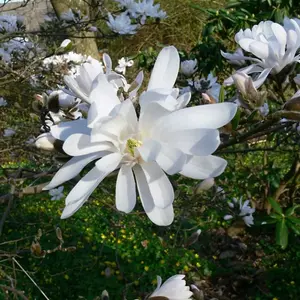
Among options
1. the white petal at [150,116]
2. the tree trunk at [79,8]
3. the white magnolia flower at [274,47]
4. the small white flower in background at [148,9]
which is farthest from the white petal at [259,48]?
the tree trunk at [79,8]

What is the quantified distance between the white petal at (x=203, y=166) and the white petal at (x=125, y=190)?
0.22 feet

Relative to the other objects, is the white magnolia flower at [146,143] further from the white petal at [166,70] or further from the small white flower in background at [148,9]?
the small white flower in background at [148,9]

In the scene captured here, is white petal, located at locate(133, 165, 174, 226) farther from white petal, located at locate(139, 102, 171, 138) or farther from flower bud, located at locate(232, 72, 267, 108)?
flower bud, located at locate(232, 72, 267, 108)

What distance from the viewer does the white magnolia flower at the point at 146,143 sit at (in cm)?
51

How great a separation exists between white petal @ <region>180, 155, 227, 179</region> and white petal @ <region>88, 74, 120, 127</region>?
105 millimetres

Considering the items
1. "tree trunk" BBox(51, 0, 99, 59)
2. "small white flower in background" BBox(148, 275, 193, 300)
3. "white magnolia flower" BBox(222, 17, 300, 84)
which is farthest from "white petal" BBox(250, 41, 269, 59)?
"tree trunk" BBox(51, 0, 99, 59)

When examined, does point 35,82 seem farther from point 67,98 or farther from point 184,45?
point 184,45

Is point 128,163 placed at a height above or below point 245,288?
above

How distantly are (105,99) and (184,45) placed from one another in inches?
319

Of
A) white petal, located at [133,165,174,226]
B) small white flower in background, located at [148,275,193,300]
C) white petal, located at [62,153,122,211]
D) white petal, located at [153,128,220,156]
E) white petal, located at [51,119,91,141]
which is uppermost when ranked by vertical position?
white petal, located at [153,128,220,156]

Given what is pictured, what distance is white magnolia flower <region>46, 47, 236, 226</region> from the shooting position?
505mm

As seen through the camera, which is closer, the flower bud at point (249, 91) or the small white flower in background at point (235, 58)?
the flower bud at point (249, 91)

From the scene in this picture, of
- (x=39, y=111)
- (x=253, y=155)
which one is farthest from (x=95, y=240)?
(x=39, y=111)

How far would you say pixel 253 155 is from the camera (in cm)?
426
